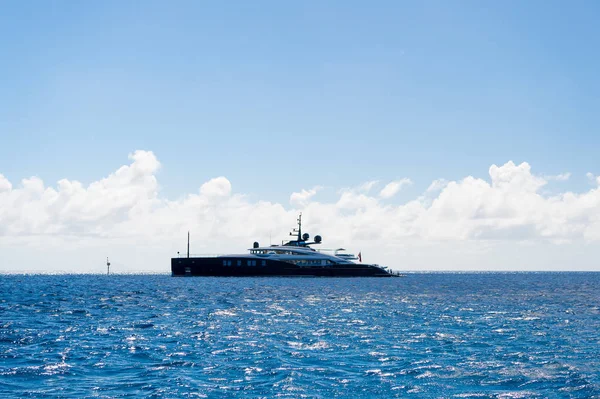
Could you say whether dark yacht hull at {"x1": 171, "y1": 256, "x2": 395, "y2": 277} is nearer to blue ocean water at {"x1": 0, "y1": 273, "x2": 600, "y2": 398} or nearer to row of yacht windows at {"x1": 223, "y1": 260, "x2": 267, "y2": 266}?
row of yacht windows at {"x1": 223, "y1": 260, "x2": 267, "y2": 266}

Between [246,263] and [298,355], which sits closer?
[298,355]

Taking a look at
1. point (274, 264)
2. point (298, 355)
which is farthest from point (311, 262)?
point (298, 355)

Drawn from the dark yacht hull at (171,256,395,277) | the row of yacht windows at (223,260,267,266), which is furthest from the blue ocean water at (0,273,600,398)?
the row of yacht windows at (223,260,267,266)

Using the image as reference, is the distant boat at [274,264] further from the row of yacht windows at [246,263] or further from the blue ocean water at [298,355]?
the blue ocean water at [298,355]

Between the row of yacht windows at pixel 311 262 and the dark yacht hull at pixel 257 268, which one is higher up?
the row of yacht windows at pixel 311 262

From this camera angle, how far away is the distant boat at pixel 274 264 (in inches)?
5502

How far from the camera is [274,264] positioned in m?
140

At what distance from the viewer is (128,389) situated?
20.7 m

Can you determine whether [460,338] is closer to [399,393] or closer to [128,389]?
[399,393]

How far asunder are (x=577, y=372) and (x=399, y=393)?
374 inches

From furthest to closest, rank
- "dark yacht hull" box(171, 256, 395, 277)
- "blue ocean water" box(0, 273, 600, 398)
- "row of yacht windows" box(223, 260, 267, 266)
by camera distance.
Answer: "row of yacht windows" box(223, 260, 267, 266), "dark yacht hull" box(171, 256, 395, 277), "blue ocean water" box(0, 273, 600, 398)

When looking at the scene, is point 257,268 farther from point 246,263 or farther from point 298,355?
point 298,355

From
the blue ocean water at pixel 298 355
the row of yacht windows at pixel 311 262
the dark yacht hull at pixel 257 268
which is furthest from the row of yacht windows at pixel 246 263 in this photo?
the blue ocean water at pixel 298 355

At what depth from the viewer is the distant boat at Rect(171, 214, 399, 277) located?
5502 inches
